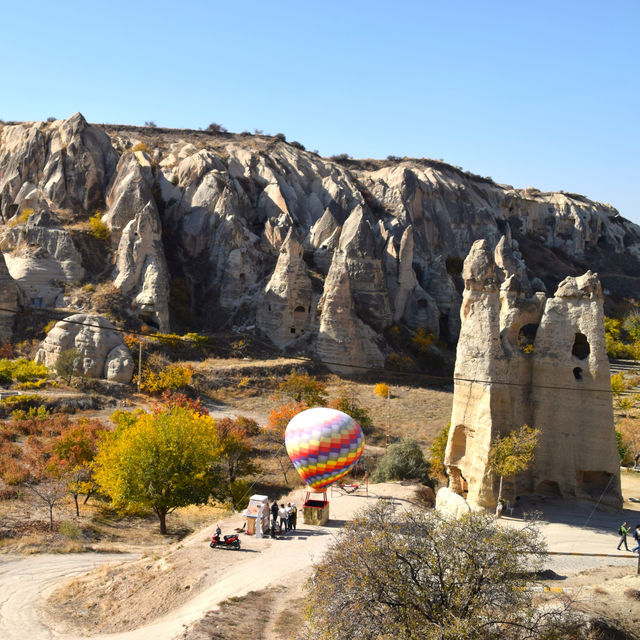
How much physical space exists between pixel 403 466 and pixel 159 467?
889 centimetres

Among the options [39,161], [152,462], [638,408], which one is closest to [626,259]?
[638,408]

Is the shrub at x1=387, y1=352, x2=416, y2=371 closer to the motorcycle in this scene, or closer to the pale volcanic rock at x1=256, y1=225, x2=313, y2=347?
the pale volcanic rock at x1=256, y1=225, x2=313, y2=347

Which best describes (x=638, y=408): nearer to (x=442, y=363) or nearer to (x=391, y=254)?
(x=442, y=363)

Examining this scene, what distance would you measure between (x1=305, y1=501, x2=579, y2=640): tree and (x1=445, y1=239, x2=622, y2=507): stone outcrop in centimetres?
874

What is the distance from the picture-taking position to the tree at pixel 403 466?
2286 cm

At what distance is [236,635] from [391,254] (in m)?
40.5

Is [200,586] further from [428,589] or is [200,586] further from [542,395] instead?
[542,395]

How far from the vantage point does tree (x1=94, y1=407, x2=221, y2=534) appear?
18.0m

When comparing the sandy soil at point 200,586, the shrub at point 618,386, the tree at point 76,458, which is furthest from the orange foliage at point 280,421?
the shrub at point 618,386

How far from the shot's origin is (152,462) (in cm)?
1819

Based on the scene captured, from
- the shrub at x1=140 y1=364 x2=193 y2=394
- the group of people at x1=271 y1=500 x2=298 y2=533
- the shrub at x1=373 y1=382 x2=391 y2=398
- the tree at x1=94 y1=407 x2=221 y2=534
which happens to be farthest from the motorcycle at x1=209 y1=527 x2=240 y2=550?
the shrub at x1=373 y1=382 x2=391 y2=398

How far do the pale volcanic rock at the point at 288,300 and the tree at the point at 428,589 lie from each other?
32.0 metres

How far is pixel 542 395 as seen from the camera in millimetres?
18656

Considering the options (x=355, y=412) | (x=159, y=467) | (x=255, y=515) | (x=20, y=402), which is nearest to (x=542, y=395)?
(x=255, y=515)
